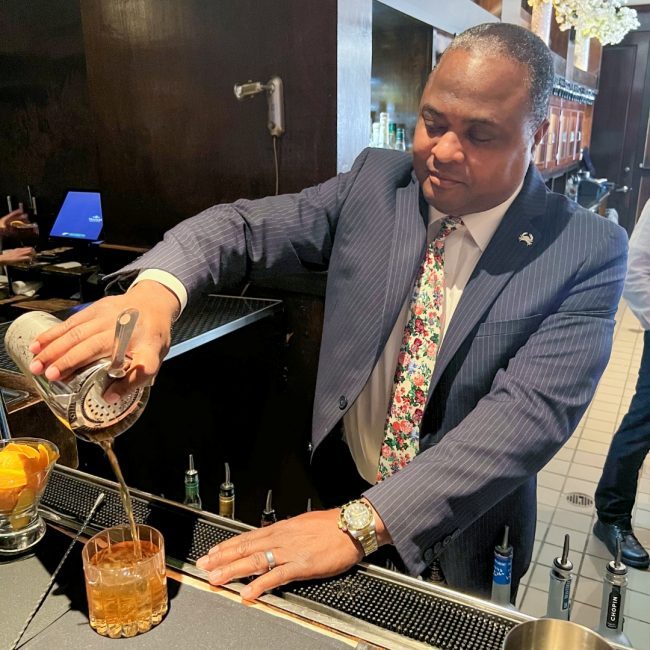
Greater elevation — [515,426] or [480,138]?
[480,138]

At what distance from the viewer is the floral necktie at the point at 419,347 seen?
141 centimetres

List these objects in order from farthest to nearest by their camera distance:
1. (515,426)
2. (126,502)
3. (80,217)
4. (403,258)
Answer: (80,217) < (403,258) < (515,426) < (126,502)

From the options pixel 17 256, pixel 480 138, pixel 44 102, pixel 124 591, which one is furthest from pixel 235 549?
pixel 44 102

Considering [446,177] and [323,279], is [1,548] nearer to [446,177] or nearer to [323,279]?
[446,177]

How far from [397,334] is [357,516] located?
1.75 feet

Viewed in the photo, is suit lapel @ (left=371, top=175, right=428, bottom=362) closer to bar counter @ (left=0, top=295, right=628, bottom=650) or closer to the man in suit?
the man in suit

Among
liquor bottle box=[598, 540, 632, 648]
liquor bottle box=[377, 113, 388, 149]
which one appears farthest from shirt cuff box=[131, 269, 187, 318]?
liquor bottle box=[377, 113, 388, 149]

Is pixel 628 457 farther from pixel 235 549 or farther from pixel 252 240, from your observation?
pixel 235 549

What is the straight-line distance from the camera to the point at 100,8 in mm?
2646

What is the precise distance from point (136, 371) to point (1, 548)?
45 cm

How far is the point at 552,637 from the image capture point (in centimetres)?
74

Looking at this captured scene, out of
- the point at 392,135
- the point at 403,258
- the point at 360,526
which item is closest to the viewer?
the point at 360,526

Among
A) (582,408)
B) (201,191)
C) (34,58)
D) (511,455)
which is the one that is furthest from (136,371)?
(34,58)

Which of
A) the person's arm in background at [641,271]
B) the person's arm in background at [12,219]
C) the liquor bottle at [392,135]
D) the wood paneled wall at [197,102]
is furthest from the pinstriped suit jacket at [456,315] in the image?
the person's arm in background at [12,219]
